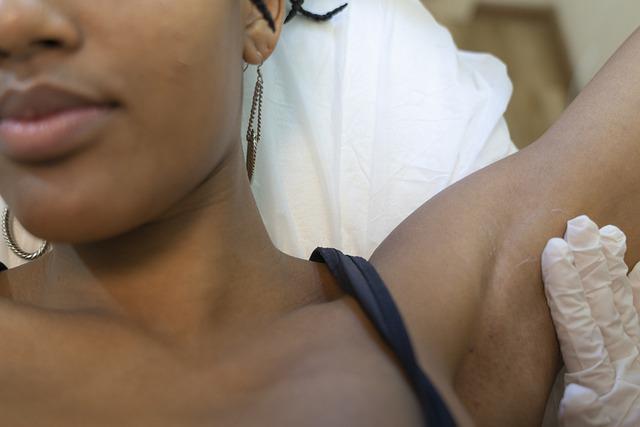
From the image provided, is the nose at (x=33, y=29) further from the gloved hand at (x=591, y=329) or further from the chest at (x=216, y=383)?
the gloved hand at (x=591, y=329)

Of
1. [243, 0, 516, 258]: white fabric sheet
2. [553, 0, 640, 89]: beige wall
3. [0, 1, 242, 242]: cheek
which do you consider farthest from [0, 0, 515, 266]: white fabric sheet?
[553, 0, 640, 89]: beige wall

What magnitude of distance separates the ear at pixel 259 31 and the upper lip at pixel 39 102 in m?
0.24

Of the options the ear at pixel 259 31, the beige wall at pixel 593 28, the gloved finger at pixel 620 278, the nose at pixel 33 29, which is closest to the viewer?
the nose at pixel 33 29

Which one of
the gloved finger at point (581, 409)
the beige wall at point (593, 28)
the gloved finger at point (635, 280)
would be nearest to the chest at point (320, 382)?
the gloved finger at point (581, 409)

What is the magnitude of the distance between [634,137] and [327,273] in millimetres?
438

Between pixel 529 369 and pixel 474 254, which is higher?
pixel 474 254

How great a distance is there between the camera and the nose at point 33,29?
2.12 ft

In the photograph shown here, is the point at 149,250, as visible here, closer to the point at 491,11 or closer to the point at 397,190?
the point at 397,190

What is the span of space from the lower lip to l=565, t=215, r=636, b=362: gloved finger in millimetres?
600

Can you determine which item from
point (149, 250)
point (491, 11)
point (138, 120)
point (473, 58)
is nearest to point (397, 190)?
point (473, 58)

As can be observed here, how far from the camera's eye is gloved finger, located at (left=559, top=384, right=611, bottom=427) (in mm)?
948

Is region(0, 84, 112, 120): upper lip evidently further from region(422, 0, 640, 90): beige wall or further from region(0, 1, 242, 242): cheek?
region(422, 0, 640, 90): beige wall

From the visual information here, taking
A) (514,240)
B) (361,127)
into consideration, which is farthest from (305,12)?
(514,240)

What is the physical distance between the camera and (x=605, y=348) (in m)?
0.99
